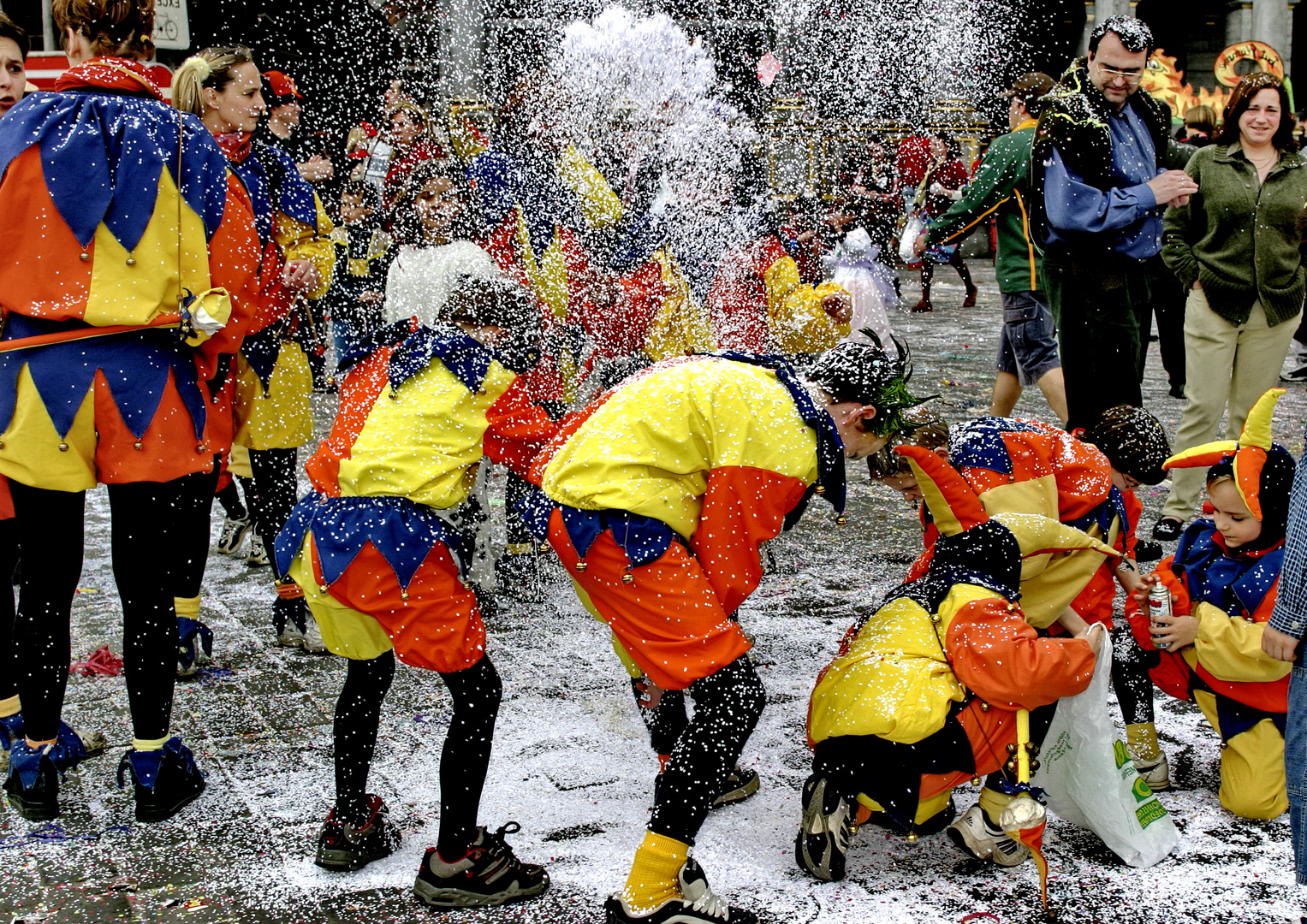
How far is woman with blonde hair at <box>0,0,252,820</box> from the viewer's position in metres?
3.09

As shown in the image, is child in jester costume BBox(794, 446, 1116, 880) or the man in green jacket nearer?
child in jester costume BBox(794, 446, 1116, 880)

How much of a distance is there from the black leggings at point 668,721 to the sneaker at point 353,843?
0.76 m

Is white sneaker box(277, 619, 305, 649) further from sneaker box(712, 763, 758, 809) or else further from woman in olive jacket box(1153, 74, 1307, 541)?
woman in olive jacket box(1153, 74, 1307, 541)

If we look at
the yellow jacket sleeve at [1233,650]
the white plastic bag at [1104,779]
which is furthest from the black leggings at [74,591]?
the yellow jacket sleeve at [1233,650]

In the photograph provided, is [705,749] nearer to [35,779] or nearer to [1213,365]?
[35,779]

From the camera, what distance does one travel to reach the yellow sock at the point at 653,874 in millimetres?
2701

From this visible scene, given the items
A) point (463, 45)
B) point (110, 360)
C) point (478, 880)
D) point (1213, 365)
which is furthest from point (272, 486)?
point (463, 45)

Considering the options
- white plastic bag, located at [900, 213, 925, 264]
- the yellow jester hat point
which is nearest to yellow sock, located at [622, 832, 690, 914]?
the yellow jester hat point

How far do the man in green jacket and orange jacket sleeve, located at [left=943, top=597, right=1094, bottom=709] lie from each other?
304cm

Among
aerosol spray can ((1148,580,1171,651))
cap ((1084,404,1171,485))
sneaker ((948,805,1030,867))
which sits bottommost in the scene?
sneaker ((948,805,1030,867))

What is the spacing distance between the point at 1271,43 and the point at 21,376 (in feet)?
76.2

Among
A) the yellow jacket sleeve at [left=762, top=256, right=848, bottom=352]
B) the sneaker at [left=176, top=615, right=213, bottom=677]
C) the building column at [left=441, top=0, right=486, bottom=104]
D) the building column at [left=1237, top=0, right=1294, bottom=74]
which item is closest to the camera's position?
the sneaker at [left=176, top=615, right=213, bottom=677]

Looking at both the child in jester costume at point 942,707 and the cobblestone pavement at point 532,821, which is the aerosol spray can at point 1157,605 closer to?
the child in jester costume at point 942,707

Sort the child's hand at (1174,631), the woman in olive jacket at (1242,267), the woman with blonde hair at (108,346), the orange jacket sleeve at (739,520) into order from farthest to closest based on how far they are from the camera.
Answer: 1. the woman in olive jacket at (1242,267)
2. the child's hand at (1174,631)
3. the woman with blonde hair at (108,346)
4. the orange jacket sleeve at (739,520)
